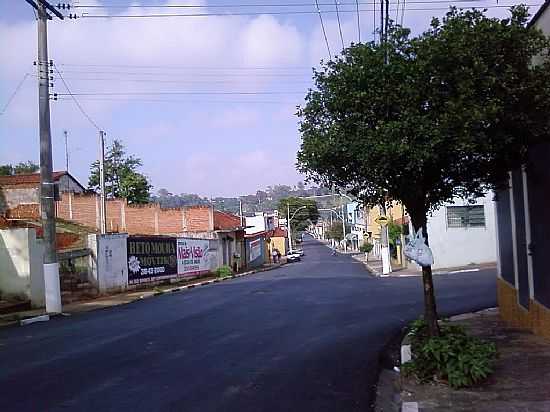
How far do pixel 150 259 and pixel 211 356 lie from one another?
25.2m

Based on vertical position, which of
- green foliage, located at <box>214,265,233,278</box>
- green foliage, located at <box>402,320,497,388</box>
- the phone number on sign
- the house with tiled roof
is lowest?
green foliage, located at <box>214,265,233,278</box>

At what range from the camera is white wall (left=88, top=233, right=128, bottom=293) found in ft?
92.9

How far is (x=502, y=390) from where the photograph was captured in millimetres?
7434

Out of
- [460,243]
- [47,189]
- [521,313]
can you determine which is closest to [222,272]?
[460,243]

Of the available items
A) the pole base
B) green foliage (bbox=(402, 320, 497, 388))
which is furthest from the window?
green foliage (bbox=(402, 320, 497, 388))

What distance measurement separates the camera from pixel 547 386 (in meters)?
7.40

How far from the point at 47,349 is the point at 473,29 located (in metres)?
9.03

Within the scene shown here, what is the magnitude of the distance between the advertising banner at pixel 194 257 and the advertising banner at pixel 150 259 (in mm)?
1314

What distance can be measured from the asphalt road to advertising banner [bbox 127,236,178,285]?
503 inches

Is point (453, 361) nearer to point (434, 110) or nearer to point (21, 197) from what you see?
point (434, 110)

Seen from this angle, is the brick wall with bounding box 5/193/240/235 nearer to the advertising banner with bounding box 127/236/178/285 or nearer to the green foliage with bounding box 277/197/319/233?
the advertising banner with bounding box 127/236/178/285

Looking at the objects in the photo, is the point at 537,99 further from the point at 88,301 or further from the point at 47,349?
the point at 88,301

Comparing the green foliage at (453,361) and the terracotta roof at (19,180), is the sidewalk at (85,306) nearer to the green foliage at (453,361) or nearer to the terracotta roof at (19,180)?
the green foliage at (453,361)

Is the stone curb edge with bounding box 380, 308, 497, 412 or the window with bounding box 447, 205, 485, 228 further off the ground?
the window with bounding box 447, 205, 485, 228
